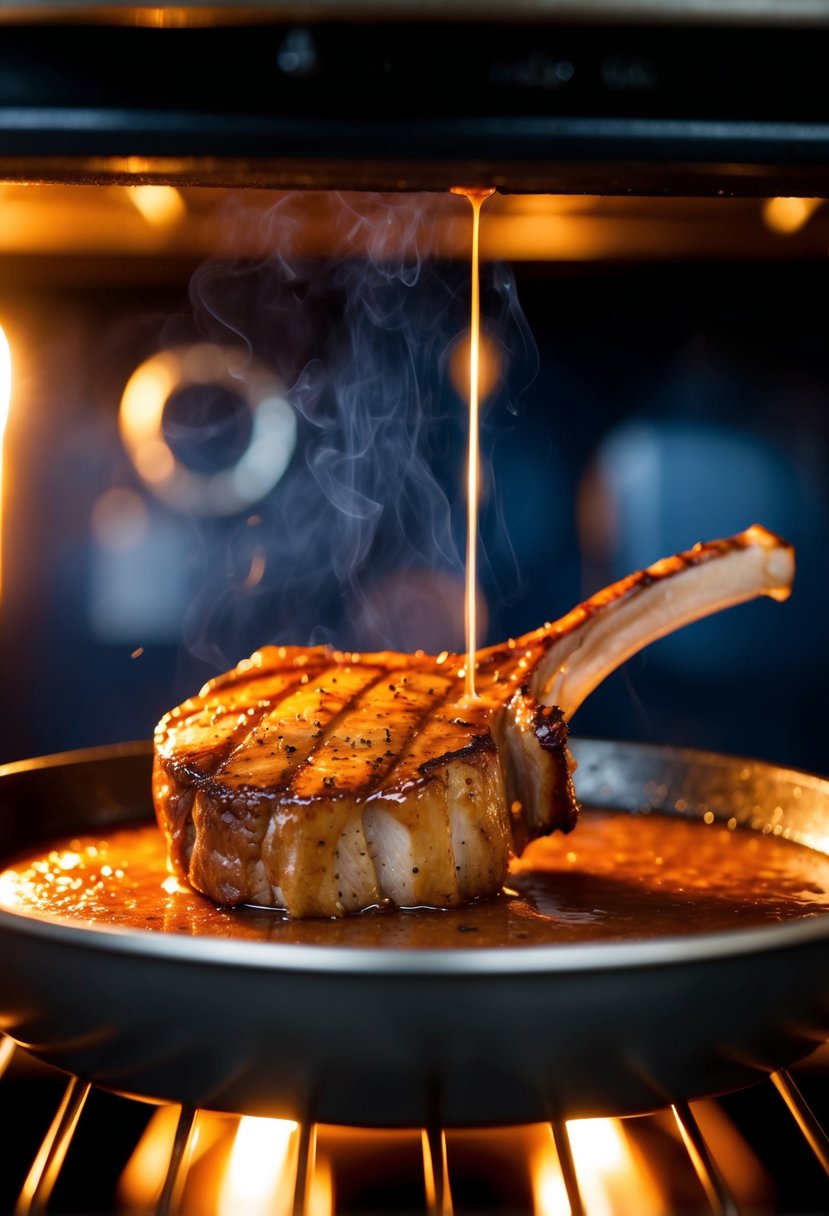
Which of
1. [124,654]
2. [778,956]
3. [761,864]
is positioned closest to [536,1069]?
[778,956]

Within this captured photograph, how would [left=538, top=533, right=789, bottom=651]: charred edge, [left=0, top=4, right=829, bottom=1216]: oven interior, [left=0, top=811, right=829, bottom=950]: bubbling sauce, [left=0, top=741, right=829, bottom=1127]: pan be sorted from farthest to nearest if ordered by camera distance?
[left=0, top=4, right=829, bottom=1216]: oven interior → [left=538, top=533, right=789, bottom=651]: charred edge → [left=0, top=811, right=829, bottom=950]: bubbling sauce → [left=0, top=741, right=829, bottom=1127]: pan

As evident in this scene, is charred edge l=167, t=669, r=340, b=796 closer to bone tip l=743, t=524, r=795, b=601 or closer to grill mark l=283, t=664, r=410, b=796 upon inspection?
grill mark l=283, t=664, r=410, b=796

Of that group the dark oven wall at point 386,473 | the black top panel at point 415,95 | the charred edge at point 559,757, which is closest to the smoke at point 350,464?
the dark oven wall at point 386,473

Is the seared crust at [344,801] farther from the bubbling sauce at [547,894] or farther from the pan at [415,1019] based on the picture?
the pan at [415,1019]

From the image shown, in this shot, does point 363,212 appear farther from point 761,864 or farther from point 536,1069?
point 536,1069

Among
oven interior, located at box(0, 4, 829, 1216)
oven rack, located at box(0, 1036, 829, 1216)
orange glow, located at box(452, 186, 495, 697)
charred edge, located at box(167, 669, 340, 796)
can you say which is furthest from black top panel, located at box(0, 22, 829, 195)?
oven interior, located at box(0, 4, 829, 1216)

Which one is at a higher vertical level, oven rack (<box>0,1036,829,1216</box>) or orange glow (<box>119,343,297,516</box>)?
orange glow (<box>119,343,297,516</box>)
